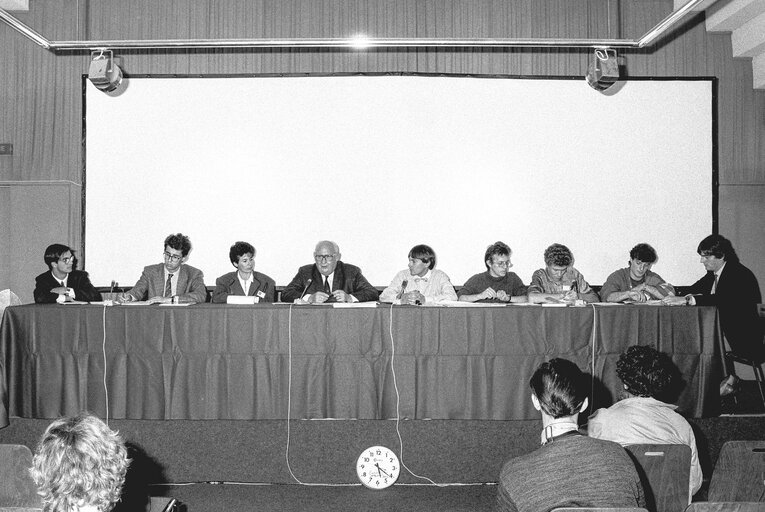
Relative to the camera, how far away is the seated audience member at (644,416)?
2.05 metres

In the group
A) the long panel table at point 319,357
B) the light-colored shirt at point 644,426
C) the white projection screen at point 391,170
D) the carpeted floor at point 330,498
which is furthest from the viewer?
the white projection screen at point 391,170

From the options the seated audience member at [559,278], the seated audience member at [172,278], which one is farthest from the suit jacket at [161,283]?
the seated audience member at [559,278]

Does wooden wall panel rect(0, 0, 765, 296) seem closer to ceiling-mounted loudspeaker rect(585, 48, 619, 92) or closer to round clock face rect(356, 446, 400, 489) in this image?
ceiling-mounted loudspeaker rect(585, 48, 619, 92)

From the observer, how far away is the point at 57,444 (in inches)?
48.6

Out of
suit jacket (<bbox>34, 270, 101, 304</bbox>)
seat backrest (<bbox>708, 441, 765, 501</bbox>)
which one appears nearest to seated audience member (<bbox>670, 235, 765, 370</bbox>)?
seat backrest (<bbox>708, 441, 765, 501</bbox>)

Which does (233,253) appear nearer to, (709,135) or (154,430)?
(154,430)

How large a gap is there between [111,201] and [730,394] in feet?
16.2

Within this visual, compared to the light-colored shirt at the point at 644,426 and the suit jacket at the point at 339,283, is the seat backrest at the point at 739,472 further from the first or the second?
the suit jacket at the point at 339,283

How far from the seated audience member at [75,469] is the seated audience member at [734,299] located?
12.0ft

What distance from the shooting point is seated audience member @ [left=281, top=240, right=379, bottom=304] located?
4152 millimetres

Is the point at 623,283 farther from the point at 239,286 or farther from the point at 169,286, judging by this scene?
the point at 169,286

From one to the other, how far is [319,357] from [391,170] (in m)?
2.38

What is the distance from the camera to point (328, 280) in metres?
4.30

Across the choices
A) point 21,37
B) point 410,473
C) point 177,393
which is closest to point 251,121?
point 21,37
